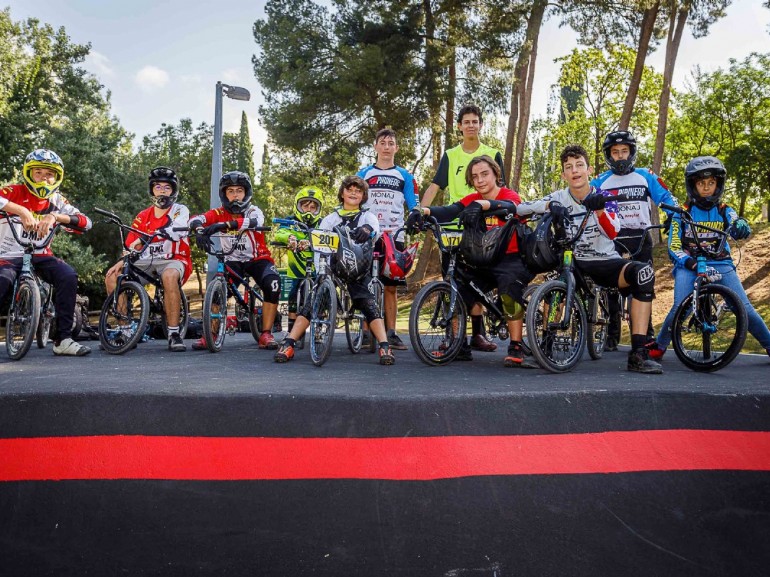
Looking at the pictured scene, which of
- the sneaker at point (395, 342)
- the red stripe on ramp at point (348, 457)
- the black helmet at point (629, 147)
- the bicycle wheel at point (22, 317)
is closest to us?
the red stripe on ramp at point (348, 457)

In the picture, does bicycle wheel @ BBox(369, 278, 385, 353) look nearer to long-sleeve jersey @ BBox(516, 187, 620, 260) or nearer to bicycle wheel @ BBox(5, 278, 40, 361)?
long-sleeve jersey @ BBox(516, 187, 620, 260)

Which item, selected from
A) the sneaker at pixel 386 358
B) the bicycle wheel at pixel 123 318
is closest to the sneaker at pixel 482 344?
the sneaker at pixel 386 358

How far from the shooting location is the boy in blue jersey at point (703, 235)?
238 inches

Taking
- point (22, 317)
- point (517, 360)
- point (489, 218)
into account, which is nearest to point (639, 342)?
point (517, 360)

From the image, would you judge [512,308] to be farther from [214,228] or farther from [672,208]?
[214,228]

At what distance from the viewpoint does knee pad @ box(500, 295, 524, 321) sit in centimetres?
570

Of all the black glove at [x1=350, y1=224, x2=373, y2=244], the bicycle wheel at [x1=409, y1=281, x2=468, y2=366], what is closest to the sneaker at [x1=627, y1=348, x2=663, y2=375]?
the bicycle wheel at [x1=409, y1=281, x2=468, y2=366]

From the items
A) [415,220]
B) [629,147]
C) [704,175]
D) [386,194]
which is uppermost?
[629,147]

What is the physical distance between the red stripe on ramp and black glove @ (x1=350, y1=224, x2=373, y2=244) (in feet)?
9.00

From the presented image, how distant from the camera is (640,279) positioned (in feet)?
18.0

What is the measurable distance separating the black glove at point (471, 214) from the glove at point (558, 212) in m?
0.63

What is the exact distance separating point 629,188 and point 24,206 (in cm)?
592

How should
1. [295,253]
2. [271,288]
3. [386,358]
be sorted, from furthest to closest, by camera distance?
[295,253] → [271,288] → [386,358]

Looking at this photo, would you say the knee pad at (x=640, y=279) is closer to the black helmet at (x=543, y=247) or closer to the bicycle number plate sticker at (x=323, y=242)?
the black helmet at (x=543, y=247)
